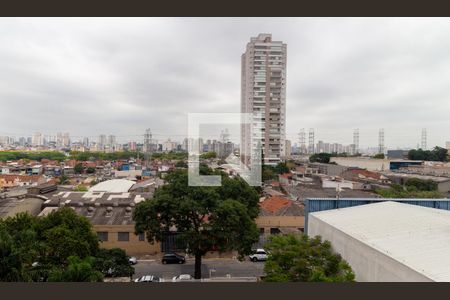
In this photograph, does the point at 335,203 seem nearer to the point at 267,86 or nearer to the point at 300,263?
the point at 300,263

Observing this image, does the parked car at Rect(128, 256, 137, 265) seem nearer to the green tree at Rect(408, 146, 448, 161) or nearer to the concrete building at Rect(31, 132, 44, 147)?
the green tree at Rect(408, 146, 448, 161)

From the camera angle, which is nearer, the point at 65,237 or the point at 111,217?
the point at 65,237

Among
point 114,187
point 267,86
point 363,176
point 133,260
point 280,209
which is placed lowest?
point 133,260

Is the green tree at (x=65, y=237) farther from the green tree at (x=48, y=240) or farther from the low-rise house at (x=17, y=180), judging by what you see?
the low-rise house at (x=17, y=180)

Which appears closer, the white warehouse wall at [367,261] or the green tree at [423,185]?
the white warehouse wall at [367,261]

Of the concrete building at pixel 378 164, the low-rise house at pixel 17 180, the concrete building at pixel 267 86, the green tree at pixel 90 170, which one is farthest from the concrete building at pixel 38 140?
the concrete building at pixel 378 164

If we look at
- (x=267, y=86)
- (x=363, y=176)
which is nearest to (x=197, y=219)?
(x=363, y=176)
